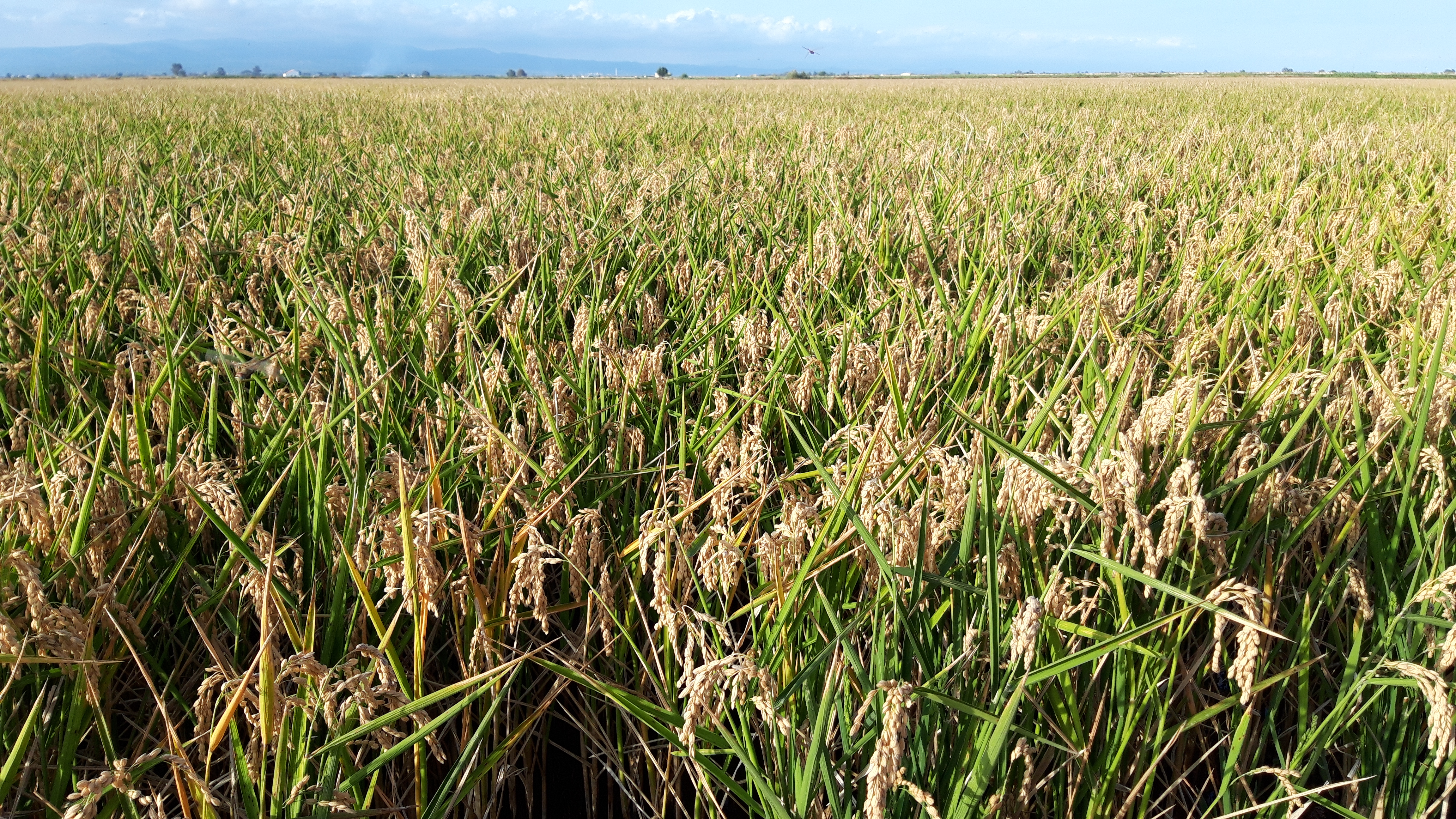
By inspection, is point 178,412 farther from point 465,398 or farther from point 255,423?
point 465,398

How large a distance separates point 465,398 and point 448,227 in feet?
4.50

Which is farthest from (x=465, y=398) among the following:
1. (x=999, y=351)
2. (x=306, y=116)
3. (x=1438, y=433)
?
(x=306, y=116)

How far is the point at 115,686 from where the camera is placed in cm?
114

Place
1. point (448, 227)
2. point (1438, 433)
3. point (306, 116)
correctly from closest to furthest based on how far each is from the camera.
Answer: point (1438, 433), point (448, 227), point (306, 116)

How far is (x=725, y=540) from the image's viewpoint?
3.20 feet

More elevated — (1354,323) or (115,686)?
(1354,323)

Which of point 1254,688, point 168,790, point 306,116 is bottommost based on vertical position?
point 168,790

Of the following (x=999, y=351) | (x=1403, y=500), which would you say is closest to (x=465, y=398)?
(x=999, y=351)

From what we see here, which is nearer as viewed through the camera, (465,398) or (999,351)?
(465,398)

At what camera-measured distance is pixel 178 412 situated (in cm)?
138

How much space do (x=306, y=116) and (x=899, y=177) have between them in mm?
5948

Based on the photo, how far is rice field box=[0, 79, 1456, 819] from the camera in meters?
0.94

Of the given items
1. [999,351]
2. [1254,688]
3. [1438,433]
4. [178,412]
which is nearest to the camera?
[1254,688]

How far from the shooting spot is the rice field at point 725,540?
940 mm
